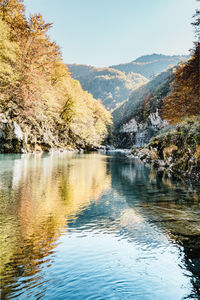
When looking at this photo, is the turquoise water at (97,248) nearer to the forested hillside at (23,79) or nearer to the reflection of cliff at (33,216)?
the reflection of cliff at (33,216)

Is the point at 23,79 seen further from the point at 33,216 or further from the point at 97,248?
the point at 97,248

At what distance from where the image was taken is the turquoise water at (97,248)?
8.26ft

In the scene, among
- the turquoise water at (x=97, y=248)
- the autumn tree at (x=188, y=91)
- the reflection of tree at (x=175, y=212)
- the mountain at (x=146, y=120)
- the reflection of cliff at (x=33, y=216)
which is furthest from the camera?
the mountain at (x=146, y=120)

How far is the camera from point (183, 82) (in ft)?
65.9

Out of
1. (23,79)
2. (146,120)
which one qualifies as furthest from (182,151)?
(146,120)

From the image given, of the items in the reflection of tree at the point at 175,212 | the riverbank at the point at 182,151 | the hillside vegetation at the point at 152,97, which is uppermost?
the hillside vegetation at the point at 152,97

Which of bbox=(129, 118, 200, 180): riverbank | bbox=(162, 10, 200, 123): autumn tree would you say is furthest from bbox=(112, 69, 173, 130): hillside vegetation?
bbox=(129, 118, 200, 180): riverbank

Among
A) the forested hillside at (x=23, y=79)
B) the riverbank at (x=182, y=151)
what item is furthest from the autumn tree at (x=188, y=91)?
the forested hillside at (x=23, y=79)

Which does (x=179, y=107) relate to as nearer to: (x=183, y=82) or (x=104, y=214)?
(x=183, y=82)

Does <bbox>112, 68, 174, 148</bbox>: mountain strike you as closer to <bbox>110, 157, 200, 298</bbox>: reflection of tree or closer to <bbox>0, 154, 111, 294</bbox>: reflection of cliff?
<bbox>110, 157, 200, 298</bbox>: reflection of tree

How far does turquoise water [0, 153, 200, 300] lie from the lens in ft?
8.26

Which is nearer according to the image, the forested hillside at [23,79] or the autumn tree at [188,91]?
the autumn tree at [188,91]

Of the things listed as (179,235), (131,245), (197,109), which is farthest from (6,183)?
(197,109)

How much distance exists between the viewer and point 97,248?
362 centimetres
